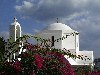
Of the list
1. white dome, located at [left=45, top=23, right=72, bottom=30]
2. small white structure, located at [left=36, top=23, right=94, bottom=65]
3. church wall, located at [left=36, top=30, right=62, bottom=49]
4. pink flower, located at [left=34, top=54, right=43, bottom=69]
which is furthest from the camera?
white dome, located at [left=45, top=23, right=72, bottom=30]

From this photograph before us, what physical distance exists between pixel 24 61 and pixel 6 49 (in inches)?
17.9

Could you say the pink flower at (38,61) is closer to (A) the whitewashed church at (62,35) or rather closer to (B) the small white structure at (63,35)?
(A) the whitewashed church at (62,35)

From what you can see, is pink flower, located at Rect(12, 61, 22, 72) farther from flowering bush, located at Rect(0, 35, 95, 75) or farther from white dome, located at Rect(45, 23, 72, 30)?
white dome, located at Rect(45, 23, 72, 30)

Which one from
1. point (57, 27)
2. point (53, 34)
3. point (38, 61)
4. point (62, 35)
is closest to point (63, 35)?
point (62, 35)

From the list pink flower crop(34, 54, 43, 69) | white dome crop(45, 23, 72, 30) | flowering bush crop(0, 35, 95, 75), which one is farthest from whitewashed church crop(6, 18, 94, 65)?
pink flower crop(34, 54, 43, 69)

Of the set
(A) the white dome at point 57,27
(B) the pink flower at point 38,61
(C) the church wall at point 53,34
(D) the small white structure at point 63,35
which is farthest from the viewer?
(A) the white dome at point 57,27

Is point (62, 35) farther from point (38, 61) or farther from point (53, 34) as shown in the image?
point (38, 61)

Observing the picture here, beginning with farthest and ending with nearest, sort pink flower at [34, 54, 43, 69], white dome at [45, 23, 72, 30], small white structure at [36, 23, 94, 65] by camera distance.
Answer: white dome at [45, 23, 72, 30], small white structure at [36, 23, 94, 65], pink flower at [34, 54, 43, 69]

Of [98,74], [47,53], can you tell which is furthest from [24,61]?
[98,74]

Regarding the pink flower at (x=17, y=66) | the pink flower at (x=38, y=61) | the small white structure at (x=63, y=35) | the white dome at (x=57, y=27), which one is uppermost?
the white dome at (x=57, y=27)

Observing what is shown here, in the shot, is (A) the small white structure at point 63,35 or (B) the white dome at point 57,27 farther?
(B) the white dome at point 57,27

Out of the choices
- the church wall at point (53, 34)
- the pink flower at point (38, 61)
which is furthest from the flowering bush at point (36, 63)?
the church wall at point (53, 34)

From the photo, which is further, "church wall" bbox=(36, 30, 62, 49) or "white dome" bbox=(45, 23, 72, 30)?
"white dome" bbox=(45, 23, 72, 30)

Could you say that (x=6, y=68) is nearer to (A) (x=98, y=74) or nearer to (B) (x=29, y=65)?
(B) (x=29, y=65)
